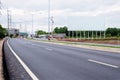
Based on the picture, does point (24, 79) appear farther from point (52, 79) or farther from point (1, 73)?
point (1, 73)

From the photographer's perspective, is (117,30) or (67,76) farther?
(117,30)

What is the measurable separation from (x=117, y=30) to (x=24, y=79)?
18733cm

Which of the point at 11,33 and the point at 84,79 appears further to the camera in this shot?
the point at 11,33

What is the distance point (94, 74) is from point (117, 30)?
186 meters

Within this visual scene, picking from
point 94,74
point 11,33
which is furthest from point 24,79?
point 11,33

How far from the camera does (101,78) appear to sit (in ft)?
33.6

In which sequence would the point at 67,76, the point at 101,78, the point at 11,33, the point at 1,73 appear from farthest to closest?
the point at 11,33 → the point at 1,73 → the point at 67,76 → the point at 101,78

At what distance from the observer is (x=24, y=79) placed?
1052 centimetres

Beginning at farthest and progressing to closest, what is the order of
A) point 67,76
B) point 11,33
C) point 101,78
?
point 11,33 < point 67,76 < point 101,78

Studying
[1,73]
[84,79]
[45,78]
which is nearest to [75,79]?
[84,79]

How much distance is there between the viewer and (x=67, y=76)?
437 inches

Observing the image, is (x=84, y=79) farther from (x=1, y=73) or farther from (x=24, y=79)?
(x=1, y=73)

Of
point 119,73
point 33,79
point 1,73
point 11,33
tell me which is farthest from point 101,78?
point 11,33

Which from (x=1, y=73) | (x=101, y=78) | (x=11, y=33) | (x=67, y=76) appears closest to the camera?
(x=101, y=78)
